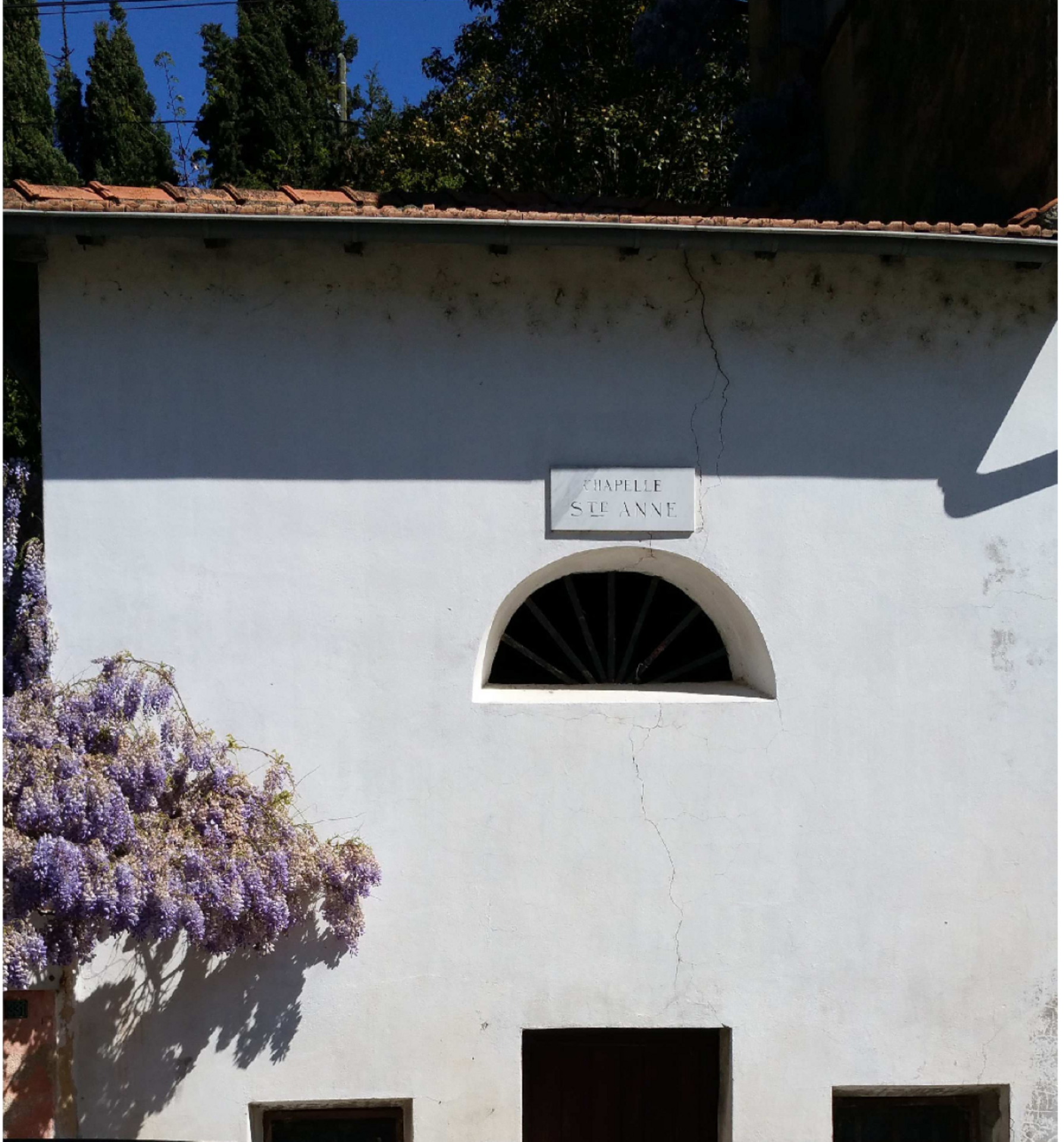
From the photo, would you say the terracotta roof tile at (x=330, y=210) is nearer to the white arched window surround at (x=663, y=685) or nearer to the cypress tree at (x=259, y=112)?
the white arched window surround at (x=663, y=685)

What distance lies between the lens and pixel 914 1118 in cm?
589

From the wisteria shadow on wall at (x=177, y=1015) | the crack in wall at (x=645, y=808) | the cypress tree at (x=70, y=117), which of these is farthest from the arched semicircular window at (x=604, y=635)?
the cypress tree at (x=70, y=117)

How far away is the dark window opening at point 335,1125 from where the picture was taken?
224 inches

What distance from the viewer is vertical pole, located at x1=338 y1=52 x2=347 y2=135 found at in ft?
57.9

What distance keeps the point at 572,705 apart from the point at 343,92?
15496 mm

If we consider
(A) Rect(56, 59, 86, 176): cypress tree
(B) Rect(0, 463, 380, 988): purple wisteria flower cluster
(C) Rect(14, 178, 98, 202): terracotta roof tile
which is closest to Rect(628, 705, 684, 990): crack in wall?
(B) Rect(0, 463, 380, 988): purple wisteria flower cluster

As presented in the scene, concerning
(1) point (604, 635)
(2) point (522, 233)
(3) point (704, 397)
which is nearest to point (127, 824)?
(1) point (604, 635)

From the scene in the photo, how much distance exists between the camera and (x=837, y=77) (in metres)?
9.72

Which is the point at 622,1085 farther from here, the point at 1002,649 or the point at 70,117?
the point at 70,117

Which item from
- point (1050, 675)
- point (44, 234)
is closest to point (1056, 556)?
point (1050, 675)

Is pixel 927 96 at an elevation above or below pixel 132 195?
above

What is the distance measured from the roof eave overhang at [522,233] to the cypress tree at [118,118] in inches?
359

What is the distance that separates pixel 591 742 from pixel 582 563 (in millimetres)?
941

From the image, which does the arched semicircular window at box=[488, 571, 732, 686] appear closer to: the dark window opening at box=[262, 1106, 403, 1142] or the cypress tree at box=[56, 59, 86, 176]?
the dark window opening at box=[262, 1106, 403, 1142]
